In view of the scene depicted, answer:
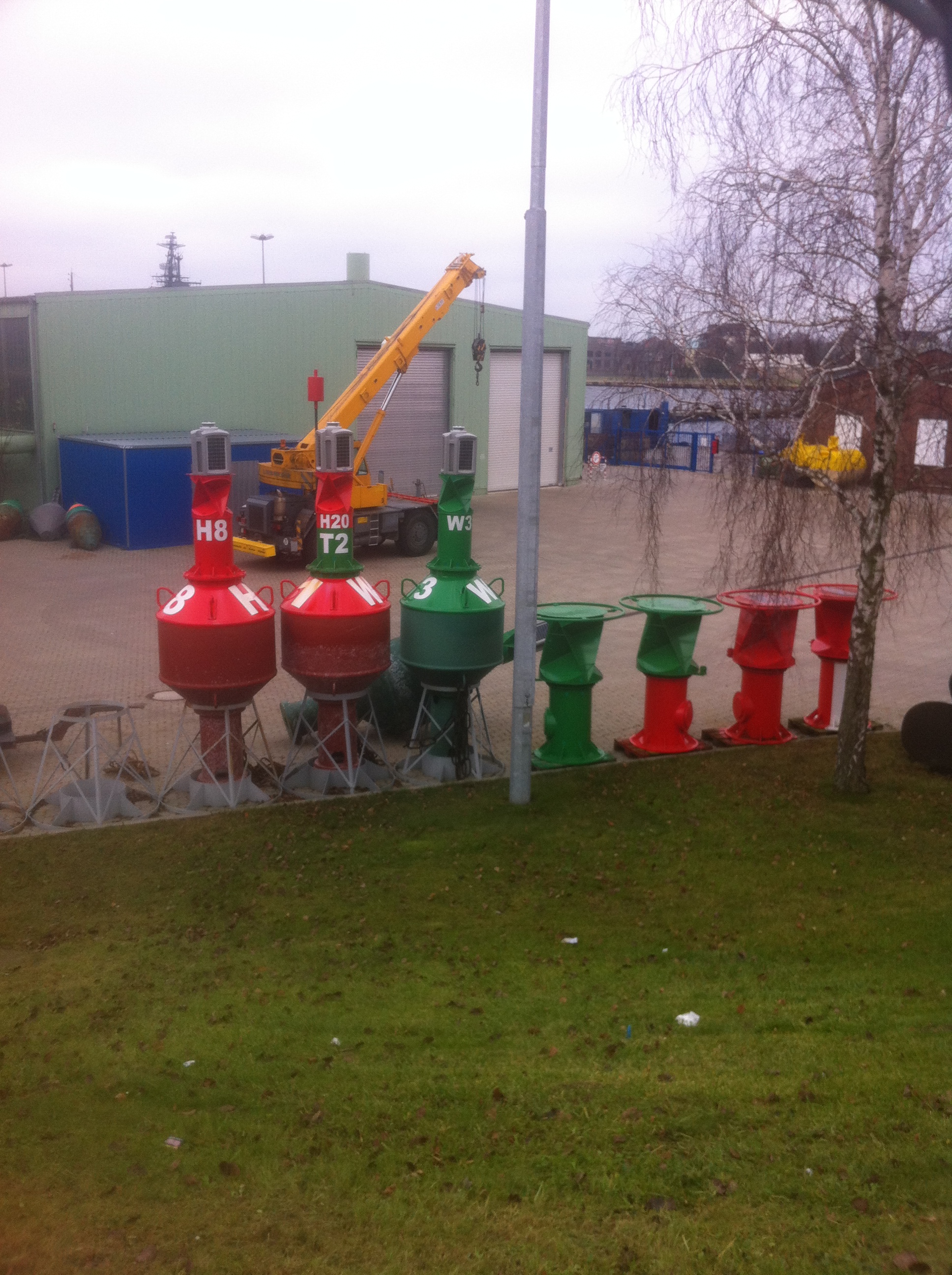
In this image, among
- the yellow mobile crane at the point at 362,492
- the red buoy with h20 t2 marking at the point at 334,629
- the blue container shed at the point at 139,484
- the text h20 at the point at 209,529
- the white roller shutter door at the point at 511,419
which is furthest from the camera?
the white roller shutter door at the point at 511,419

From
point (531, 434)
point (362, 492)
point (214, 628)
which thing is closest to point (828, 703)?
point (531, 434)

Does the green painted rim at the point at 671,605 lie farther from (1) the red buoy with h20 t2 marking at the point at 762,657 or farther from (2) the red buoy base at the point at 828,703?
(2) the red buoy base at the point at 828,703

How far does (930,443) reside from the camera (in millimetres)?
9016

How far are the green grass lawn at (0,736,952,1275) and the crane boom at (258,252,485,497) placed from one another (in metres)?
12.8

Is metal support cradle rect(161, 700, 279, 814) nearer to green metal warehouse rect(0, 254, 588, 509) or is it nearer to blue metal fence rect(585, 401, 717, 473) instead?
blue metal fence rect(585, 401, 717, 473)

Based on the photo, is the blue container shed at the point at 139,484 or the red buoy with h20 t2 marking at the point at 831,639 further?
the blue container shed at the point at 139,484

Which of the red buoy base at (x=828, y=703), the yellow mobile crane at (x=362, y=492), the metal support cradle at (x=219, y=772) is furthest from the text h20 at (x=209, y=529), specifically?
the yellow mobile crane at (x=362, y=492)

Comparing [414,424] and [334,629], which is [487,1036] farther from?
[414,424]

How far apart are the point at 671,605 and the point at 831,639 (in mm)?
1754

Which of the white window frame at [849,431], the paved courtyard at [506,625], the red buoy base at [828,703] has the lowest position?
the paved courtyard at [506,625]

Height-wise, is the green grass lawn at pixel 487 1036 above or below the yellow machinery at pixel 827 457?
below

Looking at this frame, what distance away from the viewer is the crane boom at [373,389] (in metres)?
21.5

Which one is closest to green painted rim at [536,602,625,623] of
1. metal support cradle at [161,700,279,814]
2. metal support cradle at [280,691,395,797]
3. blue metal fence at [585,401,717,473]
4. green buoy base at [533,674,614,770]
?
green buoy base at [533,674,614,770]

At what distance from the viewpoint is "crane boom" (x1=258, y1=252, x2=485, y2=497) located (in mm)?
21500
